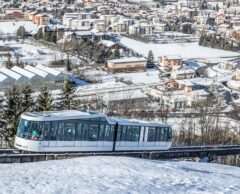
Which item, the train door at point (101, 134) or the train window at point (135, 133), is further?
the train window at point (135, 133)

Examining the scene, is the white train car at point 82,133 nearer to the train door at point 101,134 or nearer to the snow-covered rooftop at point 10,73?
the train door at point 101,134

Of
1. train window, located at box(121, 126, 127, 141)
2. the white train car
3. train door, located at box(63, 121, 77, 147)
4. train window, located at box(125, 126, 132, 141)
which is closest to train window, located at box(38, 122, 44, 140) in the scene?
the white train car

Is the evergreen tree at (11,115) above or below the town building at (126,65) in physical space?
above

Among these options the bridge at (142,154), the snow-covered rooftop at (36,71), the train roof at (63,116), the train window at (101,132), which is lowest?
the snow-covered rooftop at (36,71)

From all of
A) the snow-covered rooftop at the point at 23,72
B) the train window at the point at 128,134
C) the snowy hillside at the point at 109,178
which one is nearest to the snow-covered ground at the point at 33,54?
the snow-covered rooftop at the point at 23,72

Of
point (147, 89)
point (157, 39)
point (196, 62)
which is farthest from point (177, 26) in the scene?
point (147, 89)

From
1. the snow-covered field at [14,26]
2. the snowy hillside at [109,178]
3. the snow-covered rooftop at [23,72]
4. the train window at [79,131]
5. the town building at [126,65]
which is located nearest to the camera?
the snowy hillside at [109,178]

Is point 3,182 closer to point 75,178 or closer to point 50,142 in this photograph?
point 75,178

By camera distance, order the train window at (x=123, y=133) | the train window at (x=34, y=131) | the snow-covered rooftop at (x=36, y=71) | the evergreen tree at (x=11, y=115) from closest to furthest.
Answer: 1. the train window at (x=34, y=131)
2. the train window at (x=123, y=133)
3. the evergreen tree at (x=11, y=115)
4. the snow-covered rooftop at (x=36, y=71)
